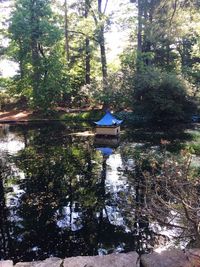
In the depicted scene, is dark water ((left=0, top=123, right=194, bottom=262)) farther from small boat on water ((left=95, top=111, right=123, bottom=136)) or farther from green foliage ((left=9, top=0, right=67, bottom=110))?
green foliage ((left=9, top=0, right=67, bottom=110))

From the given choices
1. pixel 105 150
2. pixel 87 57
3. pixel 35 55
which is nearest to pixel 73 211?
pixel 105 150

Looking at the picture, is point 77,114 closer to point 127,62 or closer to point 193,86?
point 127,62

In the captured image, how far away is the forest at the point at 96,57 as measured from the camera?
65.3 feet

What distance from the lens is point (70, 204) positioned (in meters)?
6.85

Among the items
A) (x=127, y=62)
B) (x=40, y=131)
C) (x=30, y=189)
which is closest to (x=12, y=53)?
(x=127, y=62)

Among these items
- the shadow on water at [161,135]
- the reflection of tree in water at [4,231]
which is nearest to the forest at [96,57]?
the shadow on water at [161,135]

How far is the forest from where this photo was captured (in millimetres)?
19906

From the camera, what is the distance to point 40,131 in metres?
16.9

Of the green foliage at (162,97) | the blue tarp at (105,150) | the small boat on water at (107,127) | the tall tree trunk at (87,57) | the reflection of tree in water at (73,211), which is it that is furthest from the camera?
the tall tree trunk at (87,57)

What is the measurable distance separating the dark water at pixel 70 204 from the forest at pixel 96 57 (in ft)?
27.1

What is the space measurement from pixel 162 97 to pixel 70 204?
1429cm

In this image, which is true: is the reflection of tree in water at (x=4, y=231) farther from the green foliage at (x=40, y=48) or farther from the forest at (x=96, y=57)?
A: the green foliage at (x=40, y=48)

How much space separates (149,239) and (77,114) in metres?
17.6

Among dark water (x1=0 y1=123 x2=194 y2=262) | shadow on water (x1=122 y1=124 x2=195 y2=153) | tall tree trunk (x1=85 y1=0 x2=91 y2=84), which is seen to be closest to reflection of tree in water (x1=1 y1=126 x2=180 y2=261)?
dark water (x1=0 y1=123 x2=194 y2=262)
